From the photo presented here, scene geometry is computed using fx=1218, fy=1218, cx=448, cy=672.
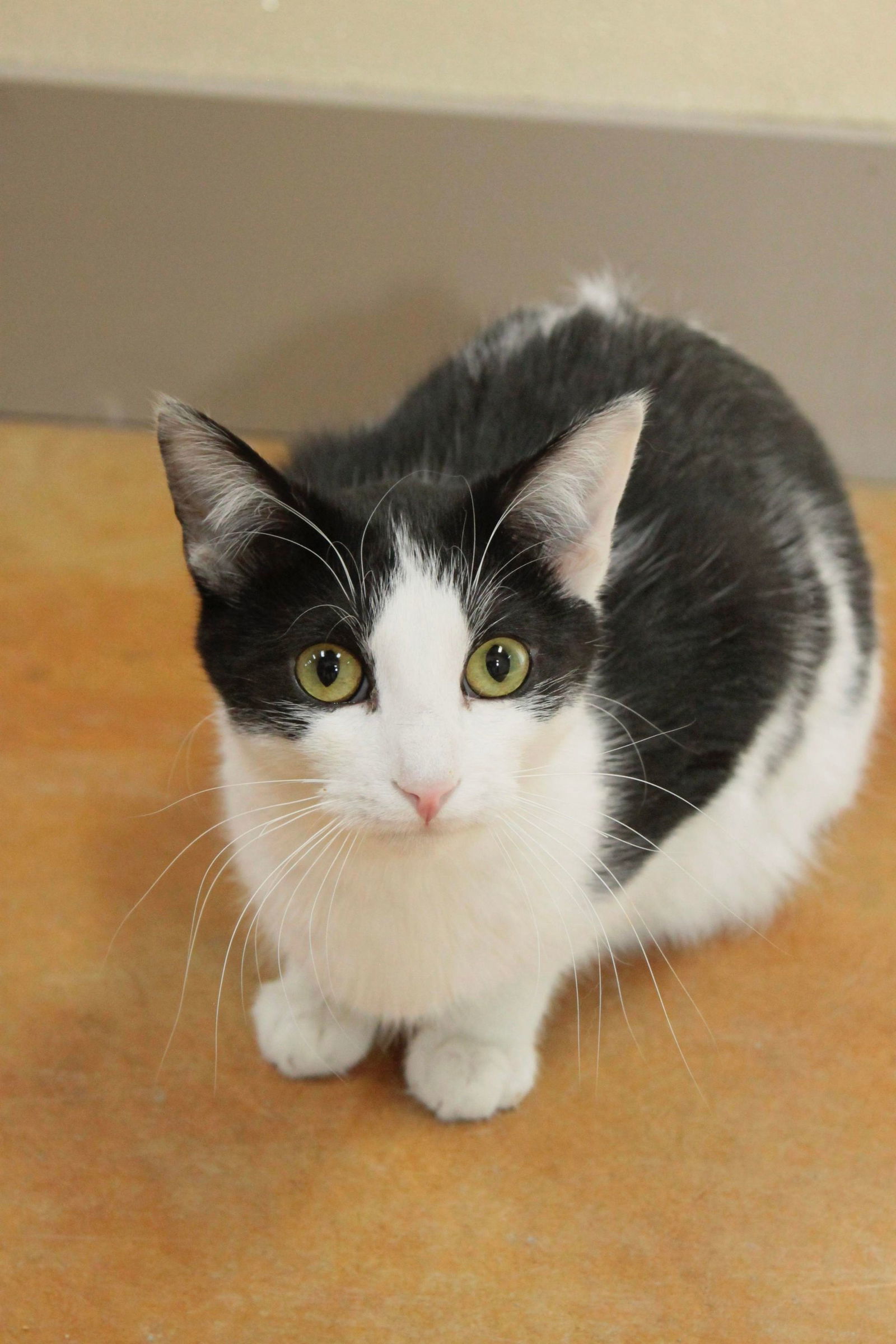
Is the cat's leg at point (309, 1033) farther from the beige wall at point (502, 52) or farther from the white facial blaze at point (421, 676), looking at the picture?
the beige wall at point (502, 52)

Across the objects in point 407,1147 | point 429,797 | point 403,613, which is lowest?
point 407,1147

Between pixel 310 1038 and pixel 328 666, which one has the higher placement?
pixel 328 666

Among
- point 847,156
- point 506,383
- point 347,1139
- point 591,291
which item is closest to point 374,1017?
point 347,1139

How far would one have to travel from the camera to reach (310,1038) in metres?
1.12

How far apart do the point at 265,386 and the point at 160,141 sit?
402mm

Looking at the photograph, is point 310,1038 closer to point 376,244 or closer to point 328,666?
point 328,666

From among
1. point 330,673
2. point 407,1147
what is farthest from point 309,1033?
point 330,673

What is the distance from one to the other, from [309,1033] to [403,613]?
487 mm

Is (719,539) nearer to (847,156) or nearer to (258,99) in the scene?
(847,156)

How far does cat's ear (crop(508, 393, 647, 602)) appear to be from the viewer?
83cm

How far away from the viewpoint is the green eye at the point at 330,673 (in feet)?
2.74

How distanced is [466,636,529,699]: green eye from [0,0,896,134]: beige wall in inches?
47.6

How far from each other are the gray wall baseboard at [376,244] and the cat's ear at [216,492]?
3.64 feet

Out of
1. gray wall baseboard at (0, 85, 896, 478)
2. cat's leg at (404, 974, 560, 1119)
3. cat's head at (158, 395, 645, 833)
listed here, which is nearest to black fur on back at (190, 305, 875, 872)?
cat's head at (158, 395, 645, 833)
